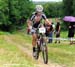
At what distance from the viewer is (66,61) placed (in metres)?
14.9

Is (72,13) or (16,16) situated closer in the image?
(16,16)

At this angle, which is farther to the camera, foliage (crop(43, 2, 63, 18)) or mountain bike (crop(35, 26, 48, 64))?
foliage (crop(43, 2, 63, 18))

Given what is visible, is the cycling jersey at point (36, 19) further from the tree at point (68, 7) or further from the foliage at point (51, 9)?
the foliage at point (51, 9)

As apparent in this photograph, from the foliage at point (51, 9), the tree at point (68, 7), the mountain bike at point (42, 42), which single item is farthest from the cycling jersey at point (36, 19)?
the foliage at point (51, 9)

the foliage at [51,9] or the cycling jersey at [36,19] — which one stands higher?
the cycling jersey at [36,19]

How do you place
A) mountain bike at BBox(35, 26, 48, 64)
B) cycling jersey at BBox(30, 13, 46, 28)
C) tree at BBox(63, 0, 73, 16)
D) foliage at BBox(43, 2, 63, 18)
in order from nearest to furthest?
mountain bike at BBox(35, 26, 48, 64)
cycling jersey at BBox(30, 13, 46, 28)
tree at BBox(63, 0, 73, 16)
foliage at BBox(43, 2, 63, 18)

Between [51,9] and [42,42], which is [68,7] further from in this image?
[42,42]

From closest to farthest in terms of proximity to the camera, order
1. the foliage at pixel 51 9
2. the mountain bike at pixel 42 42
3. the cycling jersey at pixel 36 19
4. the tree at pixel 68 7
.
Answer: the mountain bike at pixel 42 42 → the cycling jersey at pixel 36 19 → the tree at pixel 68 7 → the foliage at pixel 51 9

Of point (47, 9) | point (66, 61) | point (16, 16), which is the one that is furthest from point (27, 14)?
point (66, 61)

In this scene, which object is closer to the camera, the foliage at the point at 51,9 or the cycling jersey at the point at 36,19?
the cycling jersey at the point at 36,19

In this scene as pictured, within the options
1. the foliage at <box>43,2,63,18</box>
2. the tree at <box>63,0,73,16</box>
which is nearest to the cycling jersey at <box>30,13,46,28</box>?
the tree at <box>63,0,73,16</box>

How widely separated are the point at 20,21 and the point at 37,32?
47754 millimetres

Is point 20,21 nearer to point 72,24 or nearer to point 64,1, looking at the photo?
point 64,1

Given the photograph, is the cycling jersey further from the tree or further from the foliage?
the foliage
